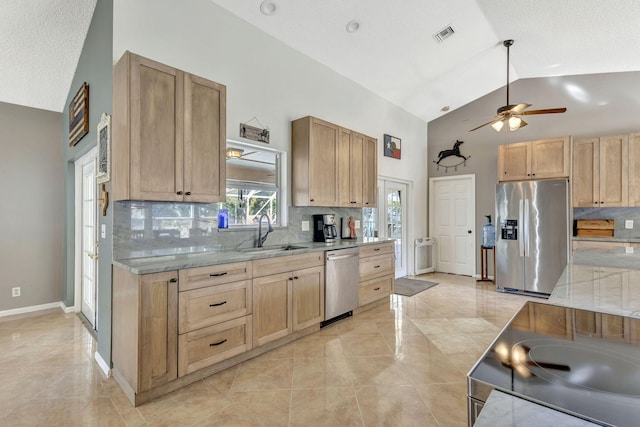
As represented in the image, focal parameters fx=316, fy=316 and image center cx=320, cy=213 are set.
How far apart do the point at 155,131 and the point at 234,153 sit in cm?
100

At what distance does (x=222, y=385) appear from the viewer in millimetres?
2359

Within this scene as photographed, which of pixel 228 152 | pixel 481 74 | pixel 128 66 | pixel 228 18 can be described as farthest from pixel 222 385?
pixel 481 74

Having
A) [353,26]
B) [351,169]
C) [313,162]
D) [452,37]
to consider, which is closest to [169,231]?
[313,162]

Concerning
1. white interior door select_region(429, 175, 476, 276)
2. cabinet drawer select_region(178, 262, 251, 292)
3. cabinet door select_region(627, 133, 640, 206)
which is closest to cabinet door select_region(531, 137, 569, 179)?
cabinet door select_region(627, 133, 640, 206)

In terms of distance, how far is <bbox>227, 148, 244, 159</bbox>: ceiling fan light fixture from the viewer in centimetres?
331

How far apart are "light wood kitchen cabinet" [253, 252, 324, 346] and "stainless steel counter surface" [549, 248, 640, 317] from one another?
2.06m

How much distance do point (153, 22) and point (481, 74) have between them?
195 inches

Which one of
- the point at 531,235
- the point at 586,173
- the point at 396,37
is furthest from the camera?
the point at 531,235

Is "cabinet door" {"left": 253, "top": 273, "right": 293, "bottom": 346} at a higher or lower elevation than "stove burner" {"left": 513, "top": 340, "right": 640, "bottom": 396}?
lower

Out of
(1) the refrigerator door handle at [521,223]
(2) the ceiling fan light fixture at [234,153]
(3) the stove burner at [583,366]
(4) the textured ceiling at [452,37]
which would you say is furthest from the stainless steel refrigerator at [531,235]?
(3) the stove burner at [583,366]

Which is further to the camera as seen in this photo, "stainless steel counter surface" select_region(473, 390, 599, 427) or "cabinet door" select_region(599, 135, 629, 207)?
"cabinet door" select_region(599, 135, 629, 207)

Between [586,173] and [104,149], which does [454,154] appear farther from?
[104,149]

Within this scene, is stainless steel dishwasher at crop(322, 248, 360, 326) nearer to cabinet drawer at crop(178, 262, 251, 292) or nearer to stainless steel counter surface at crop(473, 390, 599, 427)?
cabinet drawer at crop(178, 262, 251, 292)

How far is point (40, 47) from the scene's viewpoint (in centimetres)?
327
